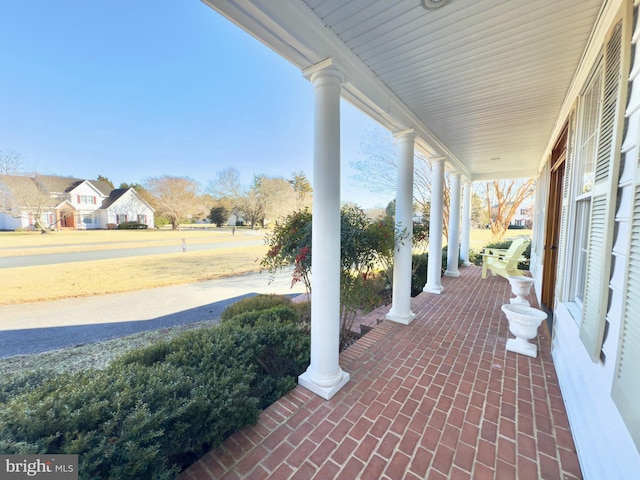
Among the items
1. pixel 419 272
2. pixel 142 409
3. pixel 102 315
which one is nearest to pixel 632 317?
pixel 142 409

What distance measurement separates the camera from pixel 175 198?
12.7 meters

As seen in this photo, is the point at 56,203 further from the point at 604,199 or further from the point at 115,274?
the point at 604,199

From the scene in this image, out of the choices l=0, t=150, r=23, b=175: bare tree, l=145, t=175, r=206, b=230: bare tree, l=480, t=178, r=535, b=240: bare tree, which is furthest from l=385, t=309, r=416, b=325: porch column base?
l=145, t=175, r=206, b=230: bare tree

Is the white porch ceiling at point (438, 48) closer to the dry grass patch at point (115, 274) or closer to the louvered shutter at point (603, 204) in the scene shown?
the louvered shutter at point (603, 204)

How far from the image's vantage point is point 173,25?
12.1 ft

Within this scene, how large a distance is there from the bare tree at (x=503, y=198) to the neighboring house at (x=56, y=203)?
14.9 metres

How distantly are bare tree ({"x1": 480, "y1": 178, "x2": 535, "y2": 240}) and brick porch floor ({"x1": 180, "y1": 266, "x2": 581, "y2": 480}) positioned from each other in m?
10.5

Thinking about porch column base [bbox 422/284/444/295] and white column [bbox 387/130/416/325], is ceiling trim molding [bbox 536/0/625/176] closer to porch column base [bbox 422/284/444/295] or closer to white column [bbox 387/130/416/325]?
white column [bbox 387/130/416/325]

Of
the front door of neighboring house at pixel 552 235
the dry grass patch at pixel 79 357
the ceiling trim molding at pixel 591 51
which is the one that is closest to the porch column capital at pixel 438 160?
the ceiling trim molding at pixel 591 51

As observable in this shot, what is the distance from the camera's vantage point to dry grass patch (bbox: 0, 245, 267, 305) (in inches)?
217

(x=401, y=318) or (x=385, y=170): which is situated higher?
(x=385, y=170)

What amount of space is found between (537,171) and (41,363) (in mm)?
10957

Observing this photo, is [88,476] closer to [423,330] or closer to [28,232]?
[423,330]

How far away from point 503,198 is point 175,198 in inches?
657
